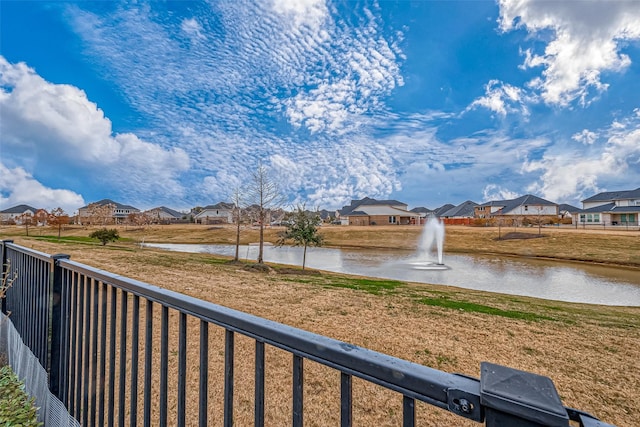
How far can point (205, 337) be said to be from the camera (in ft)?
4.44

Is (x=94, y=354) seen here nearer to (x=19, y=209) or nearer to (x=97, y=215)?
(x=97, y=215)

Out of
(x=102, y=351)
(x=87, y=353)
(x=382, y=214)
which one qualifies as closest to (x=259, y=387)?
(x=102, y=351)

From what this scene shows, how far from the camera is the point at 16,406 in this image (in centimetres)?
266

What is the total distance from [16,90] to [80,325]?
12495mm

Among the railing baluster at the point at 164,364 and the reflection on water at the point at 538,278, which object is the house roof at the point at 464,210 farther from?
the railing baluster at the point at 164,364

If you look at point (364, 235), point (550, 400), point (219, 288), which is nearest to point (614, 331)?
point (550, 400)

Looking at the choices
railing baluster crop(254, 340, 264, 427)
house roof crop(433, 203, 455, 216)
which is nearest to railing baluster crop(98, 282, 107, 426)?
railing baluster crop(254, 340, 264, 427)

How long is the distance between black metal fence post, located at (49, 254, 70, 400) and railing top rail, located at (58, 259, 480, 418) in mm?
1919

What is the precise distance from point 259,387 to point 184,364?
520 millimetres

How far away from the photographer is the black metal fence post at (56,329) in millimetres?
2570

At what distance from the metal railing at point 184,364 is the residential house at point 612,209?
189 feet

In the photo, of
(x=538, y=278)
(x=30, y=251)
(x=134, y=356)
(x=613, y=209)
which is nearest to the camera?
(x=134, y=356)

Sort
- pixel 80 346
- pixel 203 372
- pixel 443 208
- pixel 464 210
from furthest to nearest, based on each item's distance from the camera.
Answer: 1. pixel 443 208
2. pixel 464 210
3. pixel 80 346
4. pixel 203 372

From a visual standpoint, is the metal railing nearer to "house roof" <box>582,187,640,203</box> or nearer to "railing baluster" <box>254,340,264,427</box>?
"railing baluster" <box>254,340,264,427</box>
